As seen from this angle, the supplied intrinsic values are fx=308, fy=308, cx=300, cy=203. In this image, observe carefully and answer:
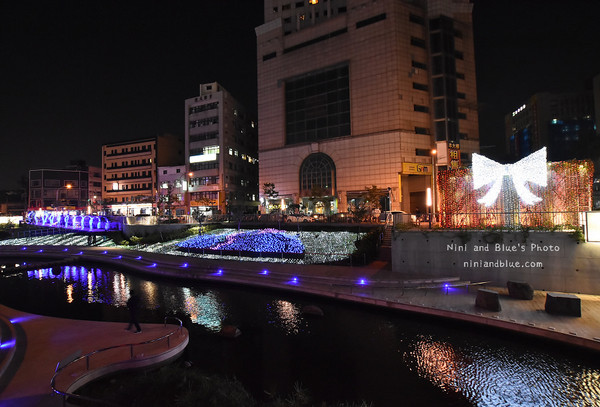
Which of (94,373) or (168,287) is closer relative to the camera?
(94,373)

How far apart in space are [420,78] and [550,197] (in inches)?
1884

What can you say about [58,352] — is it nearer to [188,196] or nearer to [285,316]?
[285,316]

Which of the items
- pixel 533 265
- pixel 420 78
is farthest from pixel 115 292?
pixel 420 78

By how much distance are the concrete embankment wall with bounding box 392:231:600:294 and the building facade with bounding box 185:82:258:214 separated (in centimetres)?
6227

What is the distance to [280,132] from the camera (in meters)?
70.6

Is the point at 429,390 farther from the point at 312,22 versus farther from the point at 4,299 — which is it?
the point at 312,22

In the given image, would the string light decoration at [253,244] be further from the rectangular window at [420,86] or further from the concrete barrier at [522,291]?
the rectangular window at [420,86]

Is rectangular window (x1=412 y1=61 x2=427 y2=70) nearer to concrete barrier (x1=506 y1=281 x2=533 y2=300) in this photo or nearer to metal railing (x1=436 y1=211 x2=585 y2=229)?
metal railing (x1=436 y1=211 x2=585 y2=229)

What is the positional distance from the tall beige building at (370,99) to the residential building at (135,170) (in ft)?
133

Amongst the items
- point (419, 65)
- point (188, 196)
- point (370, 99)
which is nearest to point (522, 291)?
point (370, 99)

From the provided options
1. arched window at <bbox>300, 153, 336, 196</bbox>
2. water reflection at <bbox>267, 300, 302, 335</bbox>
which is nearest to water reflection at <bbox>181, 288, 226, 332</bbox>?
water reflection at <bbox>267, 300, 302, 335</bbox>

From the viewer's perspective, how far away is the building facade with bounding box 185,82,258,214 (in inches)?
3140

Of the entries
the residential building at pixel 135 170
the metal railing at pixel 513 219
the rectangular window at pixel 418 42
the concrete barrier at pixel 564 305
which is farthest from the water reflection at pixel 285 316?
the residential building at pixel 135 170

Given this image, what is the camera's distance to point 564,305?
13328 mm
